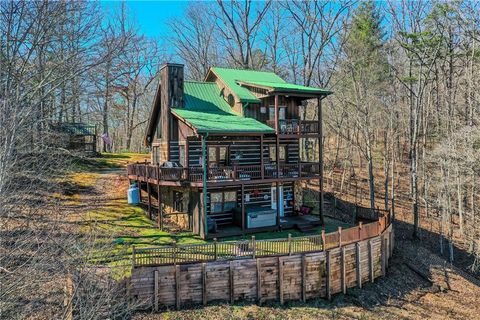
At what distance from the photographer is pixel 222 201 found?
21781 millimetres

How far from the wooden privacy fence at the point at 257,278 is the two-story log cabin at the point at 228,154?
4.09 m

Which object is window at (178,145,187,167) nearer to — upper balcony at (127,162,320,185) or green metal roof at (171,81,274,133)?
upper balcony at (127,162,320,185)

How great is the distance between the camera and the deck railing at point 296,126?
22.4 meters

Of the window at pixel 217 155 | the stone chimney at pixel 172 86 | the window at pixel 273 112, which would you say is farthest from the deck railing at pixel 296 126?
the stone chimney at pixel 172 86

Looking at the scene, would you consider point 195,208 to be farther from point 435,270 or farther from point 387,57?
point 387,57

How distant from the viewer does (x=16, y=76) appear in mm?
12664

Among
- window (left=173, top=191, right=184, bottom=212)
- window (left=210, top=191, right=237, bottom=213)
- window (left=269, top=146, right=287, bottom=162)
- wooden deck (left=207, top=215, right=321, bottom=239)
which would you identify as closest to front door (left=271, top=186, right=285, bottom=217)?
wooden deck (left=207, top=215, right=321, bottom=239)

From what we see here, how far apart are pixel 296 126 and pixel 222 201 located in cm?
623

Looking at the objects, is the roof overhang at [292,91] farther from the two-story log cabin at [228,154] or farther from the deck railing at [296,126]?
the deck railing at [296,126]

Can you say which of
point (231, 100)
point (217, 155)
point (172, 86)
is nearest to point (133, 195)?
point (217, 155)

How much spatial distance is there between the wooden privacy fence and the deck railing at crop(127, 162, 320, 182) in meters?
5.31

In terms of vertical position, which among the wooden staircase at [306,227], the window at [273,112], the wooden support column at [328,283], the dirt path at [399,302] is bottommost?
the dirt path at [399,302]

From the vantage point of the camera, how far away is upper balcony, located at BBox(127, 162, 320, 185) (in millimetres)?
19609

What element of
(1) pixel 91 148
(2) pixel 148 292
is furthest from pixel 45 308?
(1) pixel 91 148
